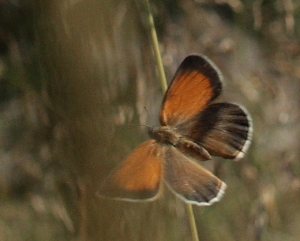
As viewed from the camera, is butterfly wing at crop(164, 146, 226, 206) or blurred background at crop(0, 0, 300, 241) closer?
blurred background at crop(0, 0, 300, 241)

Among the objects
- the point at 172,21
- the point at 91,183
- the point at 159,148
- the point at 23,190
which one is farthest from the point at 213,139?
the point at 172,21

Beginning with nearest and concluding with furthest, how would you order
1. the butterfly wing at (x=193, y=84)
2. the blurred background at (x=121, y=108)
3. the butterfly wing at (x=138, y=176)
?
1. the blurred background at (x=121, y=108)
2. the butterfly wing at (x=138, y=176)
3. the butterfly wing at (x=193, y=84)

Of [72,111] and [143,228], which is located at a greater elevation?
[72,111]

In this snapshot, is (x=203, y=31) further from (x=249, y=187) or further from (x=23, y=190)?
(x=23, y=190)
